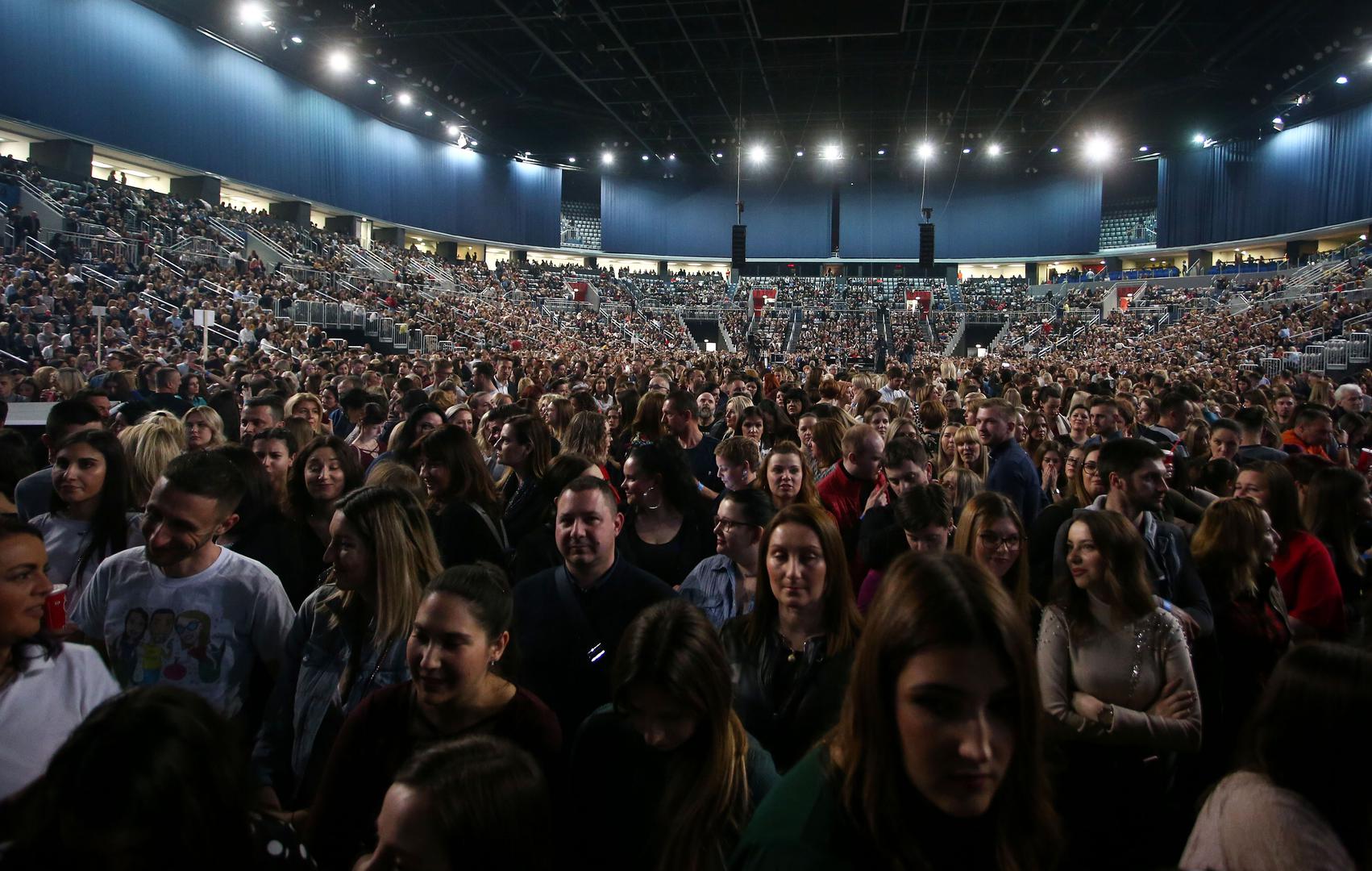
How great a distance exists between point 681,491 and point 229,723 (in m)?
2.66

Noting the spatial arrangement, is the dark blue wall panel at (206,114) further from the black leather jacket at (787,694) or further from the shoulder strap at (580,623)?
the black leather jacket at (787,694)

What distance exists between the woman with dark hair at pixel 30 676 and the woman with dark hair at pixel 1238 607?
3.77 metres

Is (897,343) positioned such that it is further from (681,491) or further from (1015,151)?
(681,491)

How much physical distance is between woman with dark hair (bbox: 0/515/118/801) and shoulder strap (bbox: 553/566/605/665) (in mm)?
1293

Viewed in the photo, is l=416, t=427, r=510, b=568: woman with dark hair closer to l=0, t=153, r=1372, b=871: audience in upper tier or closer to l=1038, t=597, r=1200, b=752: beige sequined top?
l=0, t=153, r=1372, b=871: audience in upper tier

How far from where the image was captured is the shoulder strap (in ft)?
8.77

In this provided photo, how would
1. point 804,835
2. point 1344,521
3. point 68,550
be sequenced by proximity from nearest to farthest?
point 804,835 → point 68,550 → point 1344,521

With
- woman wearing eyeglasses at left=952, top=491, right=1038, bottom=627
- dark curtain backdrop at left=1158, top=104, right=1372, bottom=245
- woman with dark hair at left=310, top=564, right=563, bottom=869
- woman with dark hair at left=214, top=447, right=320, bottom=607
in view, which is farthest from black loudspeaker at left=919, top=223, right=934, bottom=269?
woman with dark hair at left=310, top=564, right=563, bottom=869

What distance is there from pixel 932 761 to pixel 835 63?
29260 mm

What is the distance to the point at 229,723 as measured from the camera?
5.07 feet

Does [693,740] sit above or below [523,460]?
below

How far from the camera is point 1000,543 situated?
3115mm

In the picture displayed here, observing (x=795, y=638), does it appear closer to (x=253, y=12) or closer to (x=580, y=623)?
(x=580, y=623)

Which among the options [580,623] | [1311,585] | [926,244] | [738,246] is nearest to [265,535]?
[580,623]
